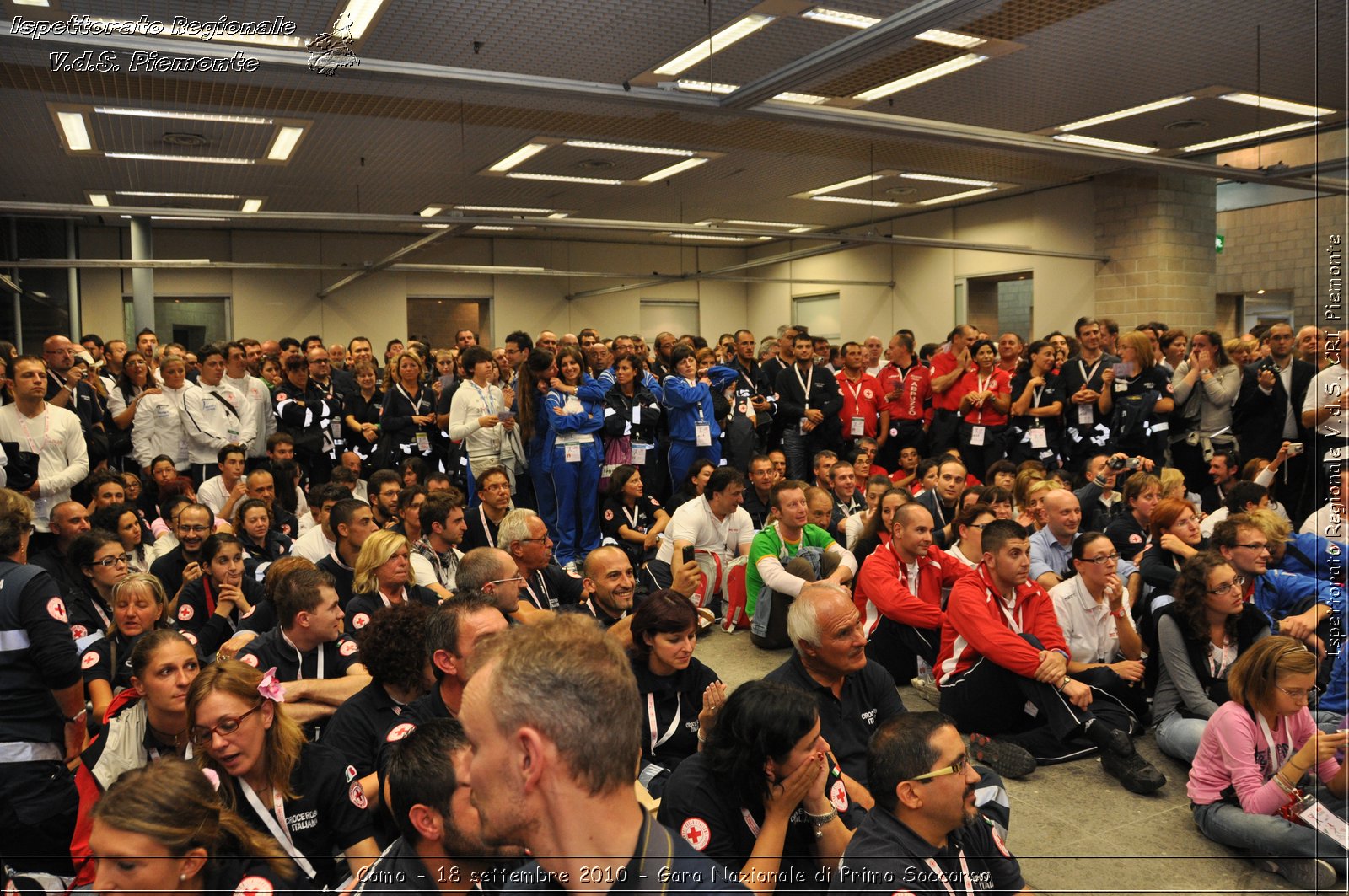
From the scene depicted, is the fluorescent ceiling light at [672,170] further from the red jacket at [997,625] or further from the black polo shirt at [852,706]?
the black polo shirt at [852,706]

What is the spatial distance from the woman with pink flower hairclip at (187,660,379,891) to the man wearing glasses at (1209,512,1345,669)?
3.68 metres

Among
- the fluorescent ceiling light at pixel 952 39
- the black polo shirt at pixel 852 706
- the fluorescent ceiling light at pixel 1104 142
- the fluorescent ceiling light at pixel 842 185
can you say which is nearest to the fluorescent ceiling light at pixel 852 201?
the fluorescent ceiling light at pixel 842 185

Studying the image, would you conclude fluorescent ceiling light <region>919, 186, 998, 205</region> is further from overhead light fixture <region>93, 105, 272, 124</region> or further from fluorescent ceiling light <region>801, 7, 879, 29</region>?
overhead light fixture <region>93, 105, 272, 124</region>

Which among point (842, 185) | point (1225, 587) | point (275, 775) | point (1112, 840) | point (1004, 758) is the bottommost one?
point (1112, 840)

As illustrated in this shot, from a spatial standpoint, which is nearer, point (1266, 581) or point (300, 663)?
point (300, 663)

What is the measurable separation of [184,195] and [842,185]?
806 cm

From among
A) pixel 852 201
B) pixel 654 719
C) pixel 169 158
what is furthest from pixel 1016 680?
pixel 852 201

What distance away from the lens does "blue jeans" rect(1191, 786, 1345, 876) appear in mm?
2900

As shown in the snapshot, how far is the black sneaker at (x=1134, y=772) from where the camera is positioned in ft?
12.0

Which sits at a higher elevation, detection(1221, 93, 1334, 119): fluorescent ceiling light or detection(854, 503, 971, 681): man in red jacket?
detection(1221, 93, 1334, 119): fluorescent ceiling light

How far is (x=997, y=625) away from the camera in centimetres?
403

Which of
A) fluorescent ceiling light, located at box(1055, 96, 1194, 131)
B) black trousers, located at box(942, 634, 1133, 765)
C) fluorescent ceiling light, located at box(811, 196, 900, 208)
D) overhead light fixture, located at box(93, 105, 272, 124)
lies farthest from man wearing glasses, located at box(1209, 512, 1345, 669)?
fluorescent ceiling light, located at box(811, 196, 900, 208)

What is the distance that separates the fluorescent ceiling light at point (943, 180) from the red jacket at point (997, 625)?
8359mm

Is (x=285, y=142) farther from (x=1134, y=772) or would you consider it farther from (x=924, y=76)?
(x=1134, y=772)
